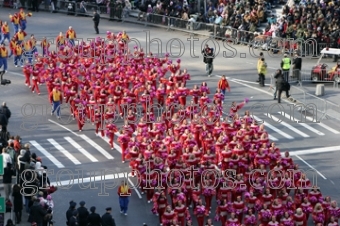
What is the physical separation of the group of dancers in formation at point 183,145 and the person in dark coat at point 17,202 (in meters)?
4.53

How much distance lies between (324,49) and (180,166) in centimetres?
1850

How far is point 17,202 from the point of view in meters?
38.0

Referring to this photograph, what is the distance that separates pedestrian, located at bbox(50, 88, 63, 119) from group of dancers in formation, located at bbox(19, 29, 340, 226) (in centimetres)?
43

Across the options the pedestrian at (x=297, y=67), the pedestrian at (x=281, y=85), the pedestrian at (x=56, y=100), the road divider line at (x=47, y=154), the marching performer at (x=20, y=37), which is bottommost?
the road divider line at (x=47, y=154)

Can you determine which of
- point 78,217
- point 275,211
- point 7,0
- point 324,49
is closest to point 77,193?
point 78,217

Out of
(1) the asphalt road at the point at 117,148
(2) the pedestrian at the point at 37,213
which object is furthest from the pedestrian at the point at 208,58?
(2) the pedestrian at the point at 37,213

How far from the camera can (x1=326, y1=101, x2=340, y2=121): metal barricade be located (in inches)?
1992

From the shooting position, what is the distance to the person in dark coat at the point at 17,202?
124 ft

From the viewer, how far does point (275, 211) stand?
3838 cm

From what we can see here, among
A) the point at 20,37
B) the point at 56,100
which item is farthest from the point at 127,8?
the point at 56,100

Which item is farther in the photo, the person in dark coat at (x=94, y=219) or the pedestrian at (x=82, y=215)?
the pedestrian at (x=82, y=215)

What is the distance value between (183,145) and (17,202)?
296 inches

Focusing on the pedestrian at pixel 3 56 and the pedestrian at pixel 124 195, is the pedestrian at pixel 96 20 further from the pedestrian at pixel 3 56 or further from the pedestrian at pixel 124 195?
the pedestrian at pixel 124 195

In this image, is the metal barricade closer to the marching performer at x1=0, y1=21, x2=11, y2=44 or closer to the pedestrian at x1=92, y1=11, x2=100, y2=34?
the pedestrian at x1=92, y1=11, x2=100, y2=34
